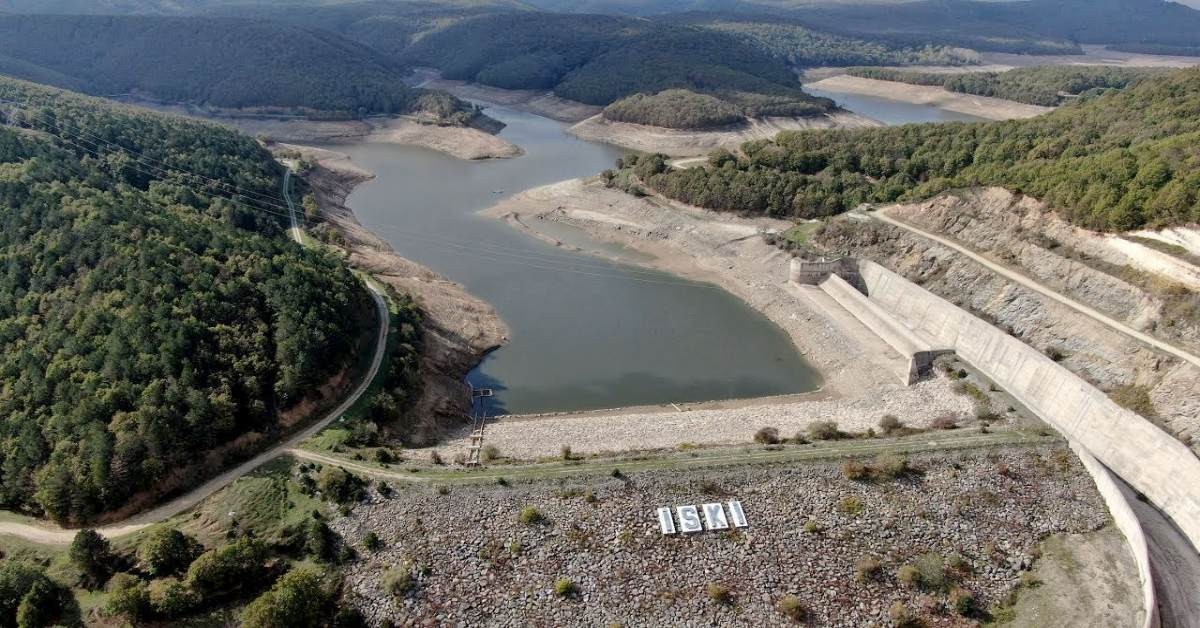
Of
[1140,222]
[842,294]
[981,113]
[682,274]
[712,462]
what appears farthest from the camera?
[981,113]

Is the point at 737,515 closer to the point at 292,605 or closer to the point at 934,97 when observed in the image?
the point at 292,605

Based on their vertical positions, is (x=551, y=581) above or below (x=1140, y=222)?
below

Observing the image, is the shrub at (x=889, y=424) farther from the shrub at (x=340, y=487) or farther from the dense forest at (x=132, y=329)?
the dense forest at (x=132, y=329)

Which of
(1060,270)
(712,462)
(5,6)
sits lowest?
(712,462)

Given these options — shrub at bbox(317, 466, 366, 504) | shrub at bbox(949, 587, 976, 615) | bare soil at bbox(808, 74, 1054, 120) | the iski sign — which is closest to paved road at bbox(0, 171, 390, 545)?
shrub at bbox(317, 466, 366, 504)

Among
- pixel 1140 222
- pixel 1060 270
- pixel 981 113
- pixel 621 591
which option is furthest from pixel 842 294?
pixel 981 113

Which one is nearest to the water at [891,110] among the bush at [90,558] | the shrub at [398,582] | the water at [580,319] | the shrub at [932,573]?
the water at [580,319]

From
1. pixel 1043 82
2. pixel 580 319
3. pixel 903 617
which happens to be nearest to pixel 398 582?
pixel 903 617

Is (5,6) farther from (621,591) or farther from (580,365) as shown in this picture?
(621,591)
